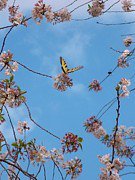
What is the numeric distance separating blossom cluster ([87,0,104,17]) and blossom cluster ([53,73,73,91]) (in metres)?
1.58

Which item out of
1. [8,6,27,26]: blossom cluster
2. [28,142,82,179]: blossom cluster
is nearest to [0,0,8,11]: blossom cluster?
[8,6,27,26]: blossom cluster

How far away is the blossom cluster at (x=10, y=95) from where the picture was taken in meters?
4.93

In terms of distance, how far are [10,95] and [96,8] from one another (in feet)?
7.93

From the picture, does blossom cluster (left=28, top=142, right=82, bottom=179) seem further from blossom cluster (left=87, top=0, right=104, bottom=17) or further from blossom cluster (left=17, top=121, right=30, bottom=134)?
blossom cluster (left=87, top=0, right=104, bottom=17)

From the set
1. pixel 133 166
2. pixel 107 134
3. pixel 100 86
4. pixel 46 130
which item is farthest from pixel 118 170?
pixel 100 86

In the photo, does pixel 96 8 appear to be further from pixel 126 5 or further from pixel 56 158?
pixel 56 158

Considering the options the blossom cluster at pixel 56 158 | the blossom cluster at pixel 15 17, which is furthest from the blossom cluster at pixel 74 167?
the blossom cluster at pixel 15 17

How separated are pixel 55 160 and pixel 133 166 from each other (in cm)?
82

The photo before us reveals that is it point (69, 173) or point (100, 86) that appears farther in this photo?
point (100, 86)

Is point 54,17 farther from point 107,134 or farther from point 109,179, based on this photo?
point 109,179

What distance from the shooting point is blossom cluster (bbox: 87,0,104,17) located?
686 cm

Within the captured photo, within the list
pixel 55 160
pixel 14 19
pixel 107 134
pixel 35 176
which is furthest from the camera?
pixel 14 19

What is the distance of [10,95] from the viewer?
4.95 m

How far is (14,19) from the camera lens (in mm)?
6234
